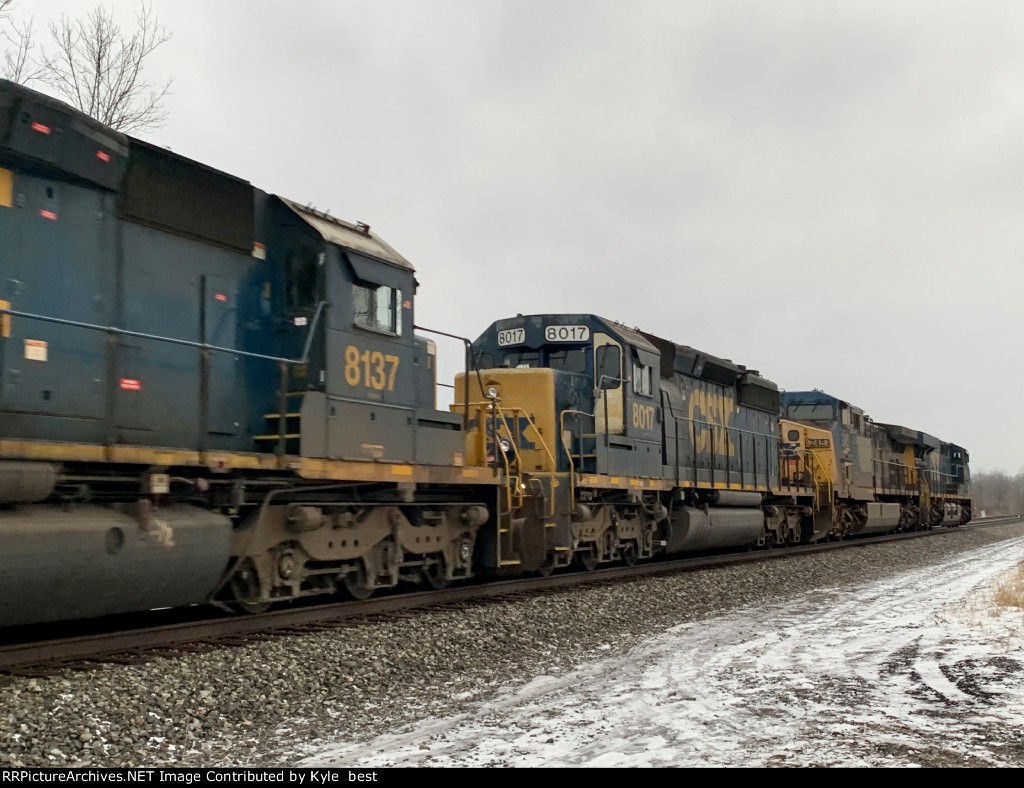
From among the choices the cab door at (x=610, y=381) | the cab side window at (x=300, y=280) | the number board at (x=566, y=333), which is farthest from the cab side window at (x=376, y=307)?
the cab door at (x=610, y=381)

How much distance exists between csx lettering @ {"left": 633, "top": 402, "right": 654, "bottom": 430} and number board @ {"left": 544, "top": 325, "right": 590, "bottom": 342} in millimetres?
1417

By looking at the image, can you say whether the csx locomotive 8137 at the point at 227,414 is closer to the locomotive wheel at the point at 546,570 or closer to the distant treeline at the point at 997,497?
the locomotive wheel at the point at 546,570

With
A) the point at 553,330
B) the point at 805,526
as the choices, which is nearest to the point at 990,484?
the point at 805,526

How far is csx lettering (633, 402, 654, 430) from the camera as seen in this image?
1383 cm

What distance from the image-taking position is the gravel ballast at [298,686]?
14.8ft

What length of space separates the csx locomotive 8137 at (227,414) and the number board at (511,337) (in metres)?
0.76

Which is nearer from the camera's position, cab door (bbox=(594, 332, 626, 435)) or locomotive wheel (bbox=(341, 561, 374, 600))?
locomotive wheel (bbox=(341, 561, 374, 600))

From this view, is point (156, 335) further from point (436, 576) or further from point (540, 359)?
point (540, 359)

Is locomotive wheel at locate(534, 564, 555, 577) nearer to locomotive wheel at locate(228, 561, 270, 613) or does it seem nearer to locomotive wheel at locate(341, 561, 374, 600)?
locomotive wheel at locate(341, 561, 374, 600)

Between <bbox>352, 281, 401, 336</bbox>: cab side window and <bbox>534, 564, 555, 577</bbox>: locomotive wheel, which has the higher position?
<bbox>352, 281, 401, 336</bbox>: cab side window

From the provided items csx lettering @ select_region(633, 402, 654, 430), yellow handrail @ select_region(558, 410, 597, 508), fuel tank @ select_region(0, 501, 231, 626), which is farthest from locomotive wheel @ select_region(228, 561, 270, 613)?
csx lettering @ select_region(633, 402, 654, 430)

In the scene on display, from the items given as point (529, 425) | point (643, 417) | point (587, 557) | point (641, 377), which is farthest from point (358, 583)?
point (641, 377)

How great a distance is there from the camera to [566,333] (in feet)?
43.6

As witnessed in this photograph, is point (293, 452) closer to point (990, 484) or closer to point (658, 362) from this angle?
point (658, 362)
